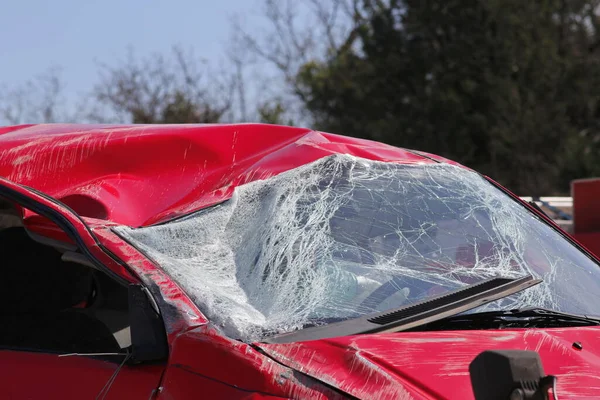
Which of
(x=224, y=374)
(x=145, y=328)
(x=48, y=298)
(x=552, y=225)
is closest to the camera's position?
(x=224, y=374)

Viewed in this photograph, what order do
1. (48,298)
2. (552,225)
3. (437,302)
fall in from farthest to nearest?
(48,298), (552,225), (437,302)

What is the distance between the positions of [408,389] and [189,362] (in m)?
0.51

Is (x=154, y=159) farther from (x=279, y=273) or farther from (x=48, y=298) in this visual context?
(x=279, y=273)

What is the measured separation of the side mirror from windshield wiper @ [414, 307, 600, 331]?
25.8 inches

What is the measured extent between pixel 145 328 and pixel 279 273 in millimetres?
419

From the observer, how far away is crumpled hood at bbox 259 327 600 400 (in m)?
1.91

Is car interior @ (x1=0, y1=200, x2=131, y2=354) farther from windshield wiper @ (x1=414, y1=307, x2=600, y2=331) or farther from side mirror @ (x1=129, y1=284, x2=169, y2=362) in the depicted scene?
windshield wiper @ (x1=414, y1=307, x2=600, y2=331)

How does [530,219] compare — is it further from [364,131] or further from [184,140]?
[364,131]

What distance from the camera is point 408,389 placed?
1.90 meters

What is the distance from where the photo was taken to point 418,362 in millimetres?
2004

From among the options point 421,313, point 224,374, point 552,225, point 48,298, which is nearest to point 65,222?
point 224,374

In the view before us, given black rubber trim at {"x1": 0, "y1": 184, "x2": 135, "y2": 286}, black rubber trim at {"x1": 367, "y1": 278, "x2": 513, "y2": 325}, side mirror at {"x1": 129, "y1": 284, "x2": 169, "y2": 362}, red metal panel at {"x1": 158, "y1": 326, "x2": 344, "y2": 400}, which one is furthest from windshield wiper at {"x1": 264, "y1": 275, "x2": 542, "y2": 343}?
black rubber trim at {"x1": 0, "y1": 184, "x2": 135, "y2": 286}

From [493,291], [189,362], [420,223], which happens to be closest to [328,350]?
[189,362]

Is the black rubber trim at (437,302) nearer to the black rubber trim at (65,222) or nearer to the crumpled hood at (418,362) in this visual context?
the crumpled hood at (418,362)
